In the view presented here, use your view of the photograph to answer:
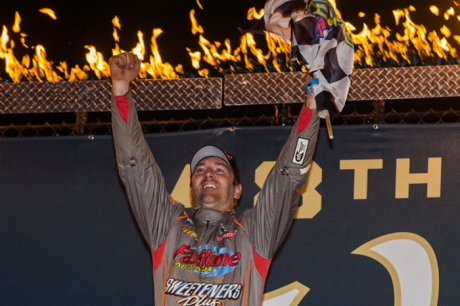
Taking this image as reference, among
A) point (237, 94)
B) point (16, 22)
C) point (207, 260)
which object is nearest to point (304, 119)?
point (207, 260)

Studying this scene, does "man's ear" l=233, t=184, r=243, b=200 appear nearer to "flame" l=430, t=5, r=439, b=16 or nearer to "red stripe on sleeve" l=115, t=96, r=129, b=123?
"red stripe on sleeve" l=115, t=96, r=129, b=123

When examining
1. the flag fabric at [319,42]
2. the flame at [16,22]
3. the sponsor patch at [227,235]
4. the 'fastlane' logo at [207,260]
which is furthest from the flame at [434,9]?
the 'fastlane' logo at [207,260]

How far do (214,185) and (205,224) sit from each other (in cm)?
24

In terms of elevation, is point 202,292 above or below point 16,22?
below

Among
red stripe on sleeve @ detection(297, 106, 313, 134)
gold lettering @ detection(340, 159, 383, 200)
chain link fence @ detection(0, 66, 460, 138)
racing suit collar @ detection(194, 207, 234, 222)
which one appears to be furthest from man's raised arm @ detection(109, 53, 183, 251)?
gold lettering @ detection(340, 159, 383, 200)

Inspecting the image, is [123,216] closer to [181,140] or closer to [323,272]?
[181,140]

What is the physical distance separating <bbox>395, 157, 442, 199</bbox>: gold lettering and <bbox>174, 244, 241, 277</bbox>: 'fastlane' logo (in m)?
1.20

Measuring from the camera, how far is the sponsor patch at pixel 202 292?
4.28m

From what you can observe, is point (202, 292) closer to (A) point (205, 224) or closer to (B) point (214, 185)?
(A) point (205, 224)

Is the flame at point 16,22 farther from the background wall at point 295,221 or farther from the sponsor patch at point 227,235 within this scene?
the sponsor patch at point 227,235

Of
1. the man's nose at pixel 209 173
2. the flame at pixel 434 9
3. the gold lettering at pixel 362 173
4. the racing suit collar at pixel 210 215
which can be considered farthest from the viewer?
the flame at pixel 434 9

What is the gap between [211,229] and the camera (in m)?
4.49

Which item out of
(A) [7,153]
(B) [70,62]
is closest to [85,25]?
(B) [70,62]

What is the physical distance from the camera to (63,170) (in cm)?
543
